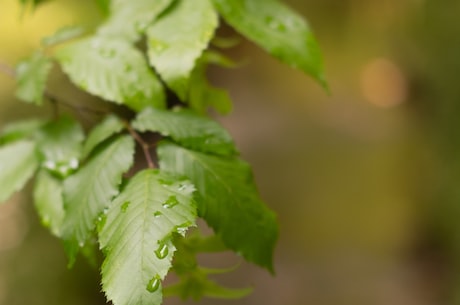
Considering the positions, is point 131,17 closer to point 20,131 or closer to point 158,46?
point 158,46

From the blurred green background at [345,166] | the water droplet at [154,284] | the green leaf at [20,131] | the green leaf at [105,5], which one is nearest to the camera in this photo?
the water droplet at [154,284]

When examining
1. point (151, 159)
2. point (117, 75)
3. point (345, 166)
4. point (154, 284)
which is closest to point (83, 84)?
point (117, 75)

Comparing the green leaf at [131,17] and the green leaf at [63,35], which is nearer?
the green leaf at [131,17]

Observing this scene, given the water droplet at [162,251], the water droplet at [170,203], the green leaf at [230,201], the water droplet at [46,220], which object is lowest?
the water droplet at [46,220]

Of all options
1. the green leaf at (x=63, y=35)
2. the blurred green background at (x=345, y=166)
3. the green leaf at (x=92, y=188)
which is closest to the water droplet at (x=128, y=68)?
the green leaf at (x=92, y=188)

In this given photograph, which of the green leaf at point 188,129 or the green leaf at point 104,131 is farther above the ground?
the green leaf at point 188,129

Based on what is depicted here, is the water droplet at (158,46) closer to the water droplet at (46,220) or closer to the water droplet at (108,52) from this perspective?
the water droplet at (108,52)
